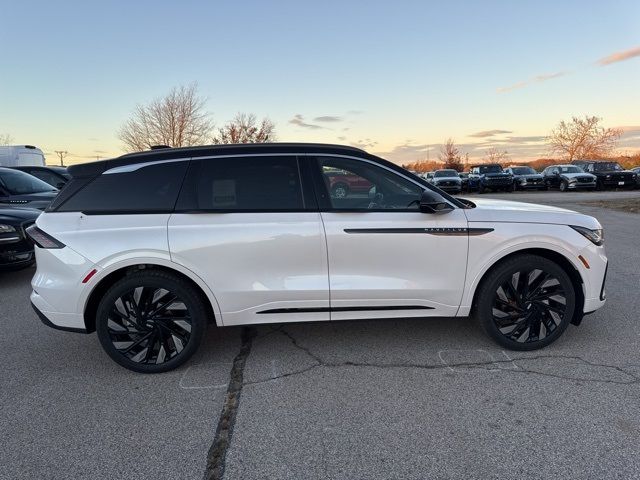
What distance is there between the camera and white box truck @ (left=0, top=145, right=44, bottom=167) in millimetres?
14734

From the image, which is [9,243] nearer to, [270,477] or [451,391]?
[270,477]

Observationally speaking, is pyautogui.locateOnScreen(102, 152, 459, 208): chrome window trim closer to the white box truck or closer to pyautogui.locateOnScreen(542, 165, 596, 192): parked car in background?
the white box truck

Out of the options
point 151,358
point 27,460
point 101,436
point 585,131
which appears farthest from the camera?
point 585,131

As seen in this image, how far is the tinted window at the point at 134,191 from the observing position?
3385 mm

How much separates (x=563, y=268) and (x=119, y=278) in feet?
12.4

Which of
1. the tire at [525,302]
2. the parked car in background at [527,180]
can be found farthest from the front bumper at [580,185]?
the tire at [525,302]

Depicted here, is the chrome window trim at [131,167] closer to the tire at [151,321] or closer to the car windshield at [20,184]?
the tire at [151,321]

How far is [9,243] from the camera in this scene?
604cm

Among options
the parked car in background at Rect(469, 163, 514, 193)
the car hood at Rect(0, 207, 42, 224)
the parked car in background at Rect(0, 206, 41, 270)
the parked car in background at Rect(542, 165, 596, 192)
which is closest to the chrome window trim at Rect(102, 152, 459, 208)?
the parked car in background at Rect(0, 206, 41, 270)

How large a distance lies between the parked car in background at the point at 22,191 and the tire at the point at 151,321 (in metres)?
5.48

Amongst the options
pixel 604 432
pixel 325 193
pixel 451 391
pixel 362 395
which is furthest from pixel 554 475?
pixel 325 193

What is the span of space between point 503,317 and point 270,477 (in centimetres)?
235

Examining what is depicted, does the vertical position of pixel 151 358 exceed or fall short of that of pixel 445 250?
it falls short

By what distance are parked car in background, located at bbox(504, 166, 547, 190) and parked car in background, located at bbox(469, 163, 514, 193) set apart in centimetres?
93
